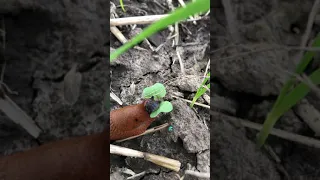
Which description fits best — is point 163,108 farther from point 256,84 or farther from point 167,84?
point 256,84

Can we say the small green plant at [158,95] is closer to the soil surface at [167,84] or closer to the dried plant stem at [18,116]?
the soil surface at [167,84]

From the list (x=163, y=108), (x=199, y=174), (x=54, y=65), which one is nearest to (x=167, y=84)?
(x=163, y=108)

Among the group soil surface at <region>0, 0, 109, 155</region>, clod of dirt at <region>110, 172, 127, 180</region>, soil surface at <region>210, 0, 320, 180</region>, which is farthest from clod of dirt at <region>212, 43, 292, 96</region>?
clod of dirt at <region>110, 172, 127, 180</region>

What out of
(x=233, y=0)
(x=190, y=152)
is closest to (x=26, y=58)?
(x=233, y=0)

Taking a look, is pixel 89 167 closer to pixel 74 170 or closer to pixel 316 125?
pixel 74 170

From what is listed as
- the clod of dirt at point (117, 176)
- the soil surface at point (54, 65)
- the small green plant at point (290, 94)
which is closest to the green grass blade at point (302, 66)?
the small green plant at point (290, 94)

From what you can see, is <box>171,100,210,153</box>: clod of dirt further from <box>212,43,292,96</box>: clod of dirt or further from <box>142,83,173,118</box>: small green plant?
<box>212,43,292,96</box>: clod of dirt
